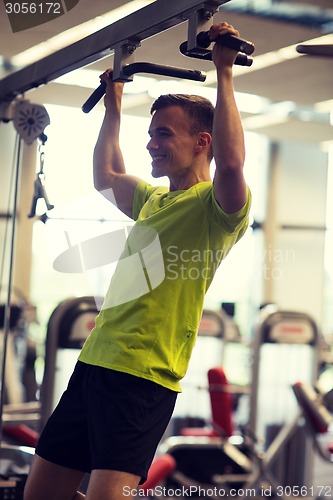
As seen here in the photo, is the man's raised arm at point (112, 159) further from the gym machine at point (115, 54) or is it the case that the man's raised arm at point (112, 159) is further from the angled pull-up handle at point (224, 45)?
the angled pull-up handle at point (224, 45)

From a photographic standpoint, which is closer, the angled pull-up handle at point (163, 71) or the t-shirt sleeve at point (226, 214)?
the t-shirt sleeve at point (226, 214)

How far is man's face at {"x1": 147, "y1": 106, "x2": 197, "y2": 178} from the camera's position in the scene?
1.99m

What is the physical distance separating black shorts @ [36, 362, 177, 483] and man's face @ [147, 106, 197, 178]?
20.8 inches

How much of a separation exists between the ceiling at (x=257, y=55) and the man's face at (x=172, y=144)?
406mm

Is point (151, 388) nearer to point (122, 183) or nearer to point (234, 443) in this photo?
point (122, 183)

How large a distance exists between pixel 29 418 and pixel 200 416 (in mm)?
1851

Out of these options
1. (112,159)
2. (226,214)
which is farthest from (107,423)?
(112,159)

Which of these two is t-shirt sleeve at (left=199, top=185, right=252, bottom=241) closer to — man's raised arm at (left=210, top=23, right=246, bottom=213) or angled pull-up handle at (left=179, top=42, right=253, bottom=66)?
man's raised arm at (left=210, top=23, right=246, bottom=213)

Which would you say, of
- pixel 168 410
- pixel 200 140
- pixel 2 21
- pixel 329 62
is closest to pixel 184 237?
pixel 200 140

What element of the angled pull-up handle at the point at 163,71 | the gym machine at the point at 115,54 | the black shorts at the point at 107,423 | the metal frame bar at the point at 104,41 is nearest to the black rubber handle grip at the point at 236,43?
the gym machine at the point at 115,54

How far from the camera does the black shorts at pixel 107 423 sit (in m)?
1.81

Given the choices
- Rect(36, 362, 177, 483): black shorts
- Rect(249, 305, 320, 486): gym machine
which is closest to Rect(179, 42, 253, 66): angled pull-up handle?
Rect(36, 362, 177, 483): black shorts

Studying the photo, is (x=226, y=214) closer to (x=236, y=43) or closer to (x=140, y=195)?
(x=236, y=43)

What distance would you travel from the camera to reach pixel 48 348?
12.2 feet
